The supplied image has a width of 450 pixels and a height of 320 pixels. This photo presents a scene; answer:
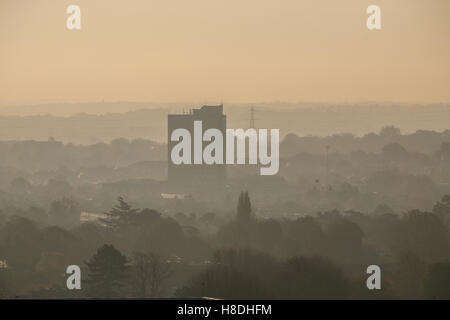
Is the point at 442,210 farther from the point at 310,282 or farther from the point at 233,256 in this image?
the point at 310,282

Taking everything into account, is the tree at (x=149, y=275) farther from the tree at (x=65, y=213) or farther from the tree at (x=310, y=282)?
the tree at (x=65, y=213)

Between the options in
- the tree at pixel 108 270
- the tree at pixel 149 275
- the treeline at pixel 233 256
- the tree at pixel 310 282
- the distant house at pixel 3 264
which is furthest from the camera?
the distant house at pixel 3 264

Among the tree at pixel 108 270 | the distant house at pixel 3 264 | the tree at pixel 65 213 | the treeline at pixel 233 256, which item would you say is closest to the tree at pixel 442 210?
the treeline at pixel 233 256

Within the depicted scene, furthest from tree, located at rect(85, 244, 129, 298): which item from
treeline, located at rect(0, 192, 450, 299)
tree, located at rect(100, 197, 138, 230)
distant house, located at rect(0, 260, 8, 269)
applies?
tree, located at rect(100, 197, 138, 230)

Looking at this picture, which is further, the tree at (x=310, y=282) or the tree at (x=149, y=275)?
the tree at (x=149, y=275)

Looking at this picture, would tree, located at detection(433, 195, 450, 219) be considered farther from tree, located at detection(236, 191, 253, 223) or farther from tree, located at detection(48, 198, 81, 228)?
tree, located at detection(48, 198, 81, 228)

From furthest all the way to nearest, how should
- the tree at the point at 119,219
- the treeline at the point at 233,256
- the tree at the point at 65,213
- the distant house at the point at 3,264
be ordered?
1. the tree at the point at 65,213
2. the tree at the point at 119,219
3. the distant house at the point at 3,264
4. the treeline at the point at 233,256

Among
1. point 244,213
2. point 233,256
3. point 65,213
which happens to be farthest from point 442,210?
point 65,213

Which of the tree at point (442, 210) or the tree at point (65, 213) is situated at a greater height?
the tree at point (65, 213)
